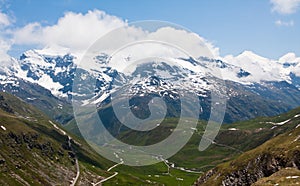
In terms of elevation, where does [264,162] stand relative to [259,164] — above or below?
above

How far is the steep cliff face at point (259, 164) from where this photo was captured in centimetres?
14298

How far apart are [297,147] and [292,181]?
161ft

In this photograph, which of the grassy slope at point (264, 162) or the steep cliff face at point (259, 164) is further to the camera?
the steep cliff face at point (259, 164)

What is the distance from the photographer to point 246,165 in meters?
171

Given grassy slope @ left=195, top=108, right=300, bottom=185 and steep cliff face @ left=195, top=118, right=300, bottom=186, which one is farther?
steep cliff face @ left=195, top=118, right=300, bottom=186

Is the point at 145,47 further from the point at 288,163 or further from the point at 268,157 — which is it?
the point at 268,157

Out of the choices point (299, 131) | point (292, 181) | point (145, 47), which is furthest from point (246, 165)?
point (145, 47)

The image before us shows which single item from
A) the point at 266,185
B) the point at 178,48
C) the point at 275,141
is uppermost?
the point at 275,141

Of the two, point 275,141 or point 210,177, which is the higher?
point 275,141

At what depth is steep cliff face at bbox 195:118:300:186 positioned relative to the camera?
469 feet

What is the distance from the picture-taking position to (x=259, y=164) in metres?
163

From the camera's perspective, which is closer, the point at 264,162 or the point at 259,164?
the point at 264,162

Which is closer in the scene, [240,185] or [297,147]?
[297,147]

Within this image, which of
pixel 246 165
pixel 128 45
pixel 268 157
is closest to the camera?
pixel 128 45
